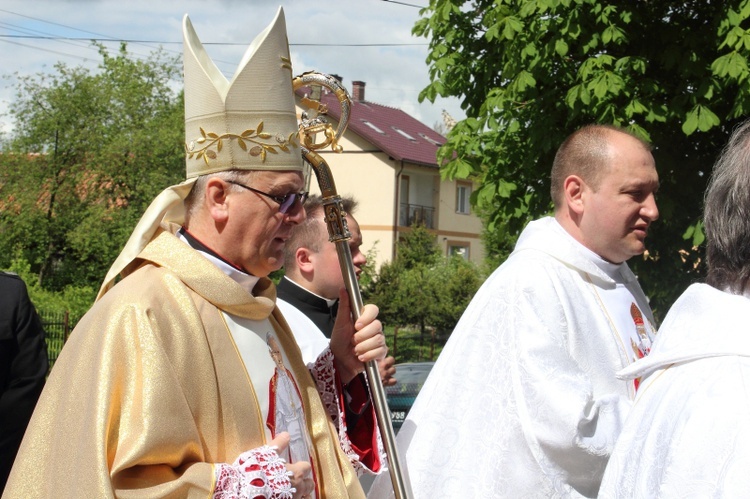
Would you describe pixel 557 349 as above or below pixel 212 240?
below

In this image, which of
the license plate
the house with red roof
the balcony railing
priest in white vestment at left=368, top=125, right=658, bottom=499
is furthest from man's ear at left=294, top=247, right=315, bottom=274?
the balcony railing

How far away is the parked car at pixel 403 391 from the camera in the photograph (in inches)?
277

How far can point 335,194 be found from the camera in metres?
3.04

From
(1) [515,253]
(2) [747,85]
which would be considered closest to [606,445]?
(1) [515,253]

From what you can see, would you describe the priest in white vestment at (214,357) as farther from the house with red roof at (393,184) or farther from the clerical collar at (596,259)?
the house with red roof at (393,184)

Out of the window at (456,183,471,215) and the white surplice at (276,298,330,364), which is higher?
the white surplice at (276,298,330,364)

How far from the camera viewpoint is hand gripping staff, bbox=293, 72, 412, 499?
116 inches

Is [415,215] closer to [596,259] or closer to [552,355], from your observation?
[596,259]

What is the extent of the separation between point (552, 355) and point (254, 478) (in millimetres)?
1379

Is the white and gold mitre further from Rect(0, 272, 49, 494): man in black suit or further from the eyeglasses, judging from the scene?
Rect(0, 272, 49, 494): man in black suit

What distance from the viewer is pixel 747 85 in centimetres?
711

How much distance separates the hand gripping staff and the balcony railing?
3301 centimetres

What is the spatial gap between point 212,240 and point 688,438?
4.50 feet

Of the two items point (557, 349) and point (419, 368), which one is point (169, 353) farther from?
point (419, 368)
